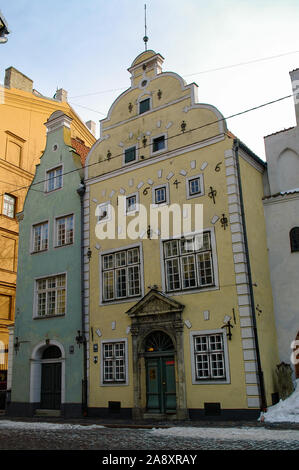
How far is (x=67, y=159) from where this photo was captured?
2352cm

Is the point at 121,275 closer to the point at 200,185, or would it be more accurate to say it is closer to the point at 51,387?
the point at 200,185

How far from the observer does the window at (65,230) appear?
72.9ft

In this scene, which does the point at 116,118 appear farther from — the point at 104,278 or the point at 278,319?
the point at 278,319

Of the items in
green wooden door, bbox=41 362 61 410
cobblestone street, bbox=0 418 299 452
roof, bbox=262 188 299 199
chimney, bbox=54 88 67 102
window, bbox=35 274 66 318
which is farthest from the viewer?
chimney, bbox=54 88 67 102

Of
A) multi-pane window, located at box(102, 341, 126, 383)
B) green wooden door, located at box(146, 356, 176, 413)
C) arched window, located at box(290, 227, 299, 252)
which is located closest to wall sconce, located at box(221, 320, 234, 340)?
green wooden door, located at box(146, 356, 176, 413)

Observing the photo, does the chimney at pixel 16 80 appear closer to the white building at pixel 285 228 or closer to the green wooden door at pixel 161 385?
the white building at pixel 285 228

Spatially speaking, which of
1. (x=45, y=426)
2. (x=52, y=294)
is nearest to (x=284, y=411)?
(x=45, y=426)

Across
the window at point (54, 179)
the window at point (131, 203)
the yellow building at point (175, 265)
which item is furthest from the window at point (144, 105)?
the window at point (54, 179)

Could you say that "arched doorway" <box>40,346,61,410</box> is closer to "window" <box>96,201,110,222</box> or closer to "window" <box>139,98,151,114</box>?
"window" <box>96,201,110,222</box>

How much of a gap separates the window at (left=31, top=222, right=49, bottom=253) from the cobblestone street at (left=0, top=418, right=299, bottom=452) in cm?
969

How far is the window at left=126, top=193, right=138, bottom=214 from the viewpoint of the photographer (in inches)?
782

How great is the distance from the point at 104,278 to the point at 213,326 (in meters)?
5.96

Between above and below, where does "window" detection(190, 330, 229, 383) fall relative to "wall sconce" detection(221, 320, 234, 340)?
below

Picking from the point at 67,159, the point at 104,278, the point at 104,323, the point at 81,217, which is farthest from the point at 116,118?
the point at 104,323
